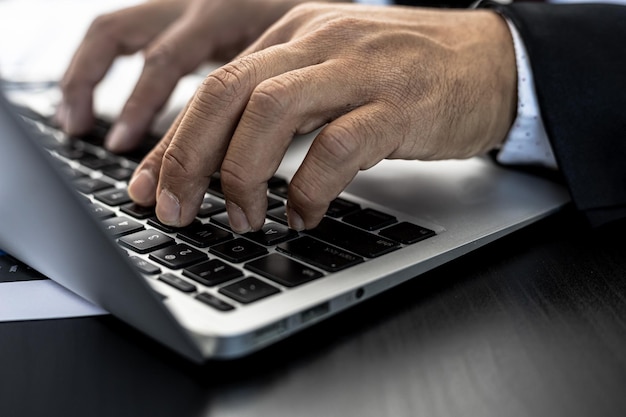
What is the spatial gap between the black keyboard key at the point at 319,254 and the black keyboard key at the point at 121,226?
0.11m

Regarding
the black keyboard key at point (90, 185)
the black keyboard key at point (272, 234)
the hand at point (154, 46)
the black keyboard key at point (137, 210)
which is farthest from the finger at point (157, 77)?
the black keyboard key at point (272, 234)

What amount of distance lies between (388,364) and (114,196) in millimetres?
314

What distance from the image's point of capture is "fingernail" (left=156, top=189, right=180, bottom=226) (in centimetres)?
55

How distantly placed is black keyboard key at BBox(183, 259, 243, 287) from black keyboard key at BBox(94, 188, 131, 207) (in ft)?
0.55

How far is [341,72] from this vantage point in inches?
22.0

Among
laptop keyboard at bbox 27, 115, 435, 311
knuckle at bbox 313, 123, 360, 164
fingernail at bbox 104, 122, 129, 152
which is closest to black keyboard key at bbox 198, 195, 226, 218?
laptop keyboard at bbox 27, 115, 435, 311

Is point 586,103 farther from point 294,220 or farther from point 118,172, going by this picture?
point 118,172

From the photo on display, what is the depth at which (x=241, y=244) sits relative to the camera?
0.51 m

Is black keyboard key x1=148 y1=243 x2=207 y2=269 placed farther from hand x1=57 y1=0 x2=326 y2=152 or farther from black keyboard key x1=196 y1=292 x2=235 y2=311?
hand x1=57 y1=0 x2=326 y2=152

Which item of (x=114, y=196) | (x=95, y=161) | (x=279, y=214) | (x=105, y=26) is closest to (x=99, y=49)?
(x=105, y=26)

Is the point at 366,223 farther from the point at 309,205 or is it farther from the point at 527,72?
the point at 527,72

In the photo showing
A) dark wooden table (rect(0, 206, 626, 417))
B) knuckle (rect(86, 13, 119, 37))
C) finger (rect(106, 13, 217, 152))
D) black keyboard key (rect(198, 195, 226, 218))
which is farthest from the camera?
knuckle (rect(86, 13, 119, 37))

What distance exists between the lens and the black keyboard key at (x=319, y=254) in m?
0.47

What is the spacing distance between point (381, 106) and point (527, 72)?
0.60ft
